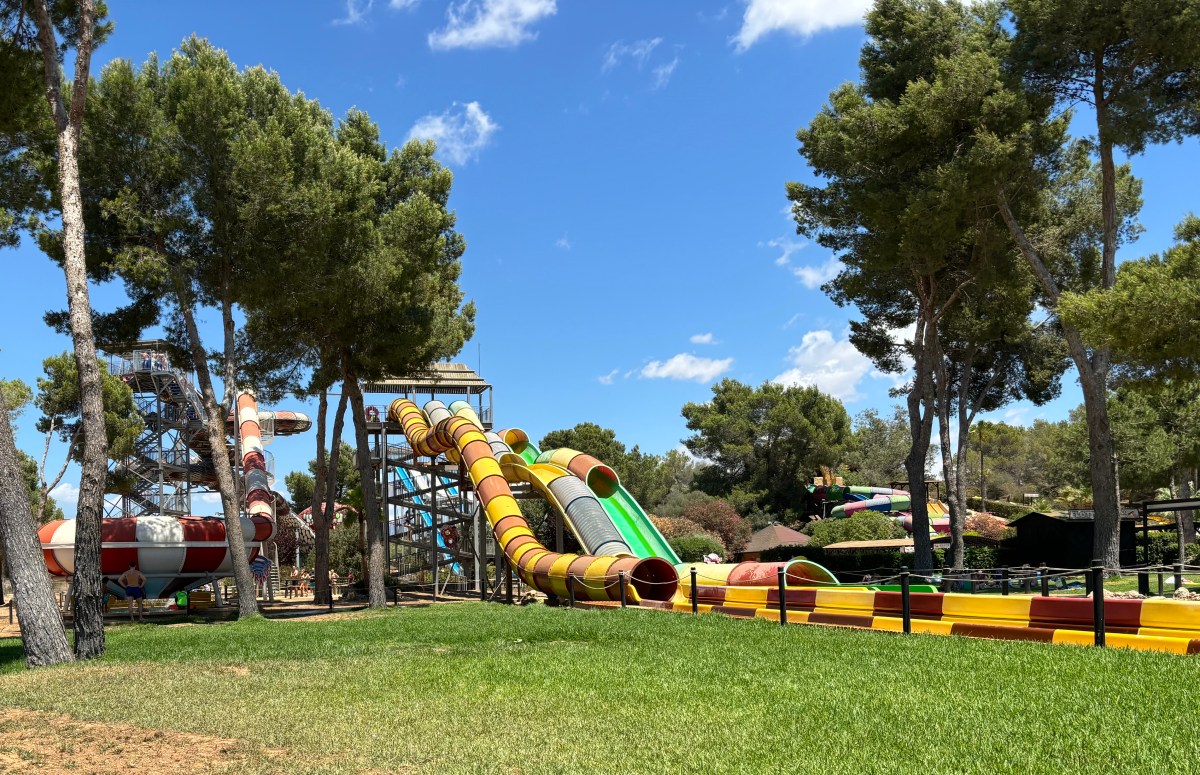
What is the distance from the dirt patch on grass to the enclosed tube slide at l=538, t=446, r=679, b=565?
17.8m

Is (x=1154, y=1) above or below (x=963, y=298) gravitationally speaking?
above

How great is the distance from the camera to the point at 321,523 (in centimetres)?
2759

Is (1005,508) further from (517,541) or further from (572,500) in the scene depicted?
(517,541)

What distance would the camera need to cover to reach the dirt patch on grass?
18.2 ft

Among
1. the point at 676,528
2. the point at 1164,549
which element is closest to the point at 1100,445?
the point at 1164,549

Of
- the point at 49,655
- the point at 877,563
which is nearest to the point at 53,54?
the point at 49,655

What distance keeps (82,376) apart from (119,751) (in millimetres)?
8358

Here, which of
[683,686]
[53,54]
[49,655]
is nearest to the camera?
[683,686]

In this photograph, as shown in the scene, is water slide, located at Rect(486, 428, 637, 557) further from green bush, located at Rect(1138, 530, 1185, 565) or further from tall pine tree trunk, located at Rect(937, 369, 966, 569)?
green bush, located at Rect(1138, 530, 1185, 565)

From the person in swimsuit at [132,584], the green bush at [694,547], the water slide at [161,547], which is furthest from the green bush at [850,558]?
the person in swimsuit at [132,584]

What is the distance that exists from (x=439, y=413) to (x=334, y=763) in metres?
23.7

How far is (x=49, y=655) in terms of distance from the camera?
38.2 feet

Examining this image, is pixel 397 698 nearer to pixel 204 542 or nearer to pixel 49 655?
pixel 49 655

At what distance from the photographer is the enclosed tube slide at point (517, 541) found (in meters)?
19.1
